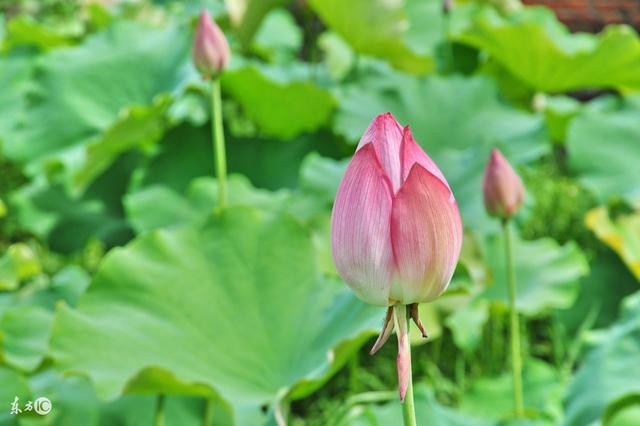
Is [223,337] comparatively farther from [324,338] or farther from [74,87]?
[74,87]

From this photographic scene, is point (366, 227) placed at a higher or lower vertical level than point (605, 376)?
lower

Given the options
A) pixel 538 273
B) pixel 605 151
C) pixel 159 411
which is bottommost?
pixel 159 411

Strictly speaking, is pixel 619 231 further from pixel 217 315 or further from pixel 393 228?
pixel 393 228

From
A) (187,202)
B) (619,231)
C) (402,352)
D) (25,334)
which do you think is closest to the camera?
(402,352)

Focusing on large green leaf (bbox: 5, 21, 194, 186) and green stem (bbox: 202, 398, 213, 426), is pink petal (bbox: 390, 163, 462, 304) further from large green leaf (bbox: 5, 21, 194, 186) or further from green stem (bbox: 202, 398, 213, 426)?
large green leaf (bbox: 5, 21, 194, 186)
